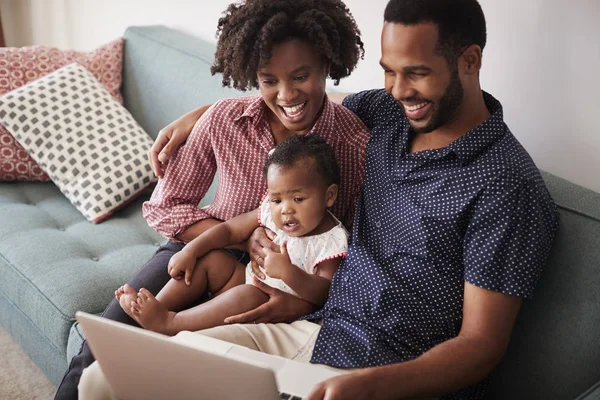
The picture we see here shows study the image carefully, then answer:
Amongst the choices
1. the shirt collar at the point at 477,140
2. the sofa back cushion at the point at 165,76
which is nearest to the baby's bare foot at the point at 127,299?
the sofa back cushion at the point at 165,76

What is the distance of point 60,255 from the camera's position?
2141 millimetres

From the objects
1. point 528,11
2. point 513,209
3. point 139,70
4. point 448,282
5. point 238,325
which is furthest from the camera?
point 139,70

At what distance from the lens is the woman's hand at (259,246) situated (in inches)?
66.9

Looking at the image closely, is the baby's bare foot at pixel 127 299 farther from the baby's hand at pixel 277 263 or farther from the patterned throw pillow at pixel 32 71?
the patterned throw pillow at pixel 32 71

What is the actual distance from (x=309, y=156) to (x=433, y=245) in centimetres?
36

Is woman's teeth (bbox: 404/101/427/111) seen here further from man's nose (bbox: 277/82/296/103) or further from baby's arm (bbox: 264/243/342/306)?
baby's arm (bbox: 264/243/342/306)

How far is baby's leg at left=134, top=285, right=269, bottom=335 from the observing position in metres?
1.66

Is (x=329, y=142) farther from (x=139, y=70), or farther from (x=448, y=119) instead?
(x=139, y=70)

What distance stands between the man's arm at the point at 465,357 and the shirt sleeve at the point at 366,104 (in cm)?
58

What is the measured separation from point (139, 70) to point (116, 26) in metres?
0.88

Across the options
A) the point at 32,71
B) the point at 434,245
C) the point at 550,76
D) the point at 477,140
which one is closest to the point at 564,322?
the point at 434,245

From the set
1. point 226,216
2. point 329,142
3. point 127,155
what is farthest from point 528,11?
point 127,155

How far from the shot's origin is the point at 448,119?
4.92ft

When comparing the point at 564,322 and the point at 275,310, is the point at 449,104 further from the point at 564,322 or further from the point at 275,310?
the point at 275,310
